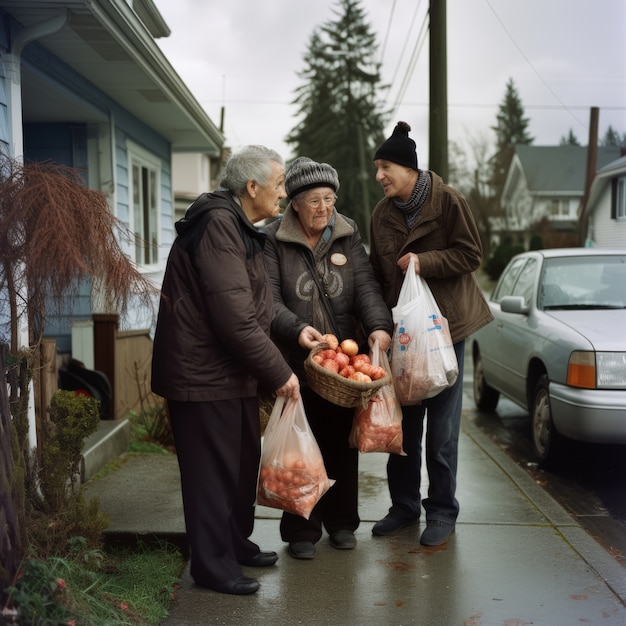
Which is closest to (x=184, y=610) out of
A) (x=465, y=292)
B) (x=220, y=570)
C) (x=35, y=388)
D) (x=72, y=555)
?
(x=220, y=570)

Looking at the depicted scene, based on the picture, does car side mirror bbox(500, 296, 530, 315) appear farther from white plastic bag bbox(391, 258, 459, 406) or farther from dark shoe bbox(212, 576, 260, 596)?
dark shoe bbox(212, 576, 260, 596)

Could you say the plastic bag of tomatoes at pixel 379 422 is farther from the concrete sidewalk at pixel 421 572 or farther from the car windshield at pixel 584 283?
the car windshield at pixel 584 283

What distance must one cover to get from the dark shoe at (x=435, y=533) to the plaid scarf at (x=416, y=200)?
5.34 feet

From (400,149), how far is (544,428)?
120 inches

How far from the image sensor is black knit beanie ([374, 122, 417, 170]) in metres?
4.16

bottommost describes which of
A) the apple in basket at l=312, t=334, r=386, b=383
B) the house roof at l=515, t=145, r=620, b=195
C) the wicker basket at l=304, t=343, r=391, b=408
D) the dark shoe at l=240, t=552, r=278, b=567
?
the dark shoe at l=240, t=552, r=278, b=567

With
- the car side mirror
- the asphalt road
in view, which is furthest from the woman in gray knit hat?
the car side mirror

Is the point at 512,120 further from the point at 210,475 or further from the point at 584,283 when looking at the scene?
the point at 210,475

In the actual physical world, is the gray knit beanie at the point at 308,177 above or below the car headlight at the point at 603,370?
above

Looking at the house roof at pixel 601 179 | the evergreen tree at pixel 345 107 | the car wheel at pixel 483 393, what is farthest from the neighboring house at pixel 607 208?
the car wheel at pixel 483 393

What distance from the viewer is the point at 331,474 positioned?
424 cm

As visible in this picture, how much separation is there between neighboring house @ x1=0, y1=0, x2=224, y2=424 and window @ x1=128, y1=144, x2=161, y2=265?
0.01 metres

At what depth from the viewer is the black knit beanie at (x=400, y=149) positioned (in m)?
4.16

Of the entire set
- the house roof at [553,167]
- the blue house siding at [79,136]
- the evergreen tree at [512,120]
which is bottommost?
→ the blue house siding at [79,136]
